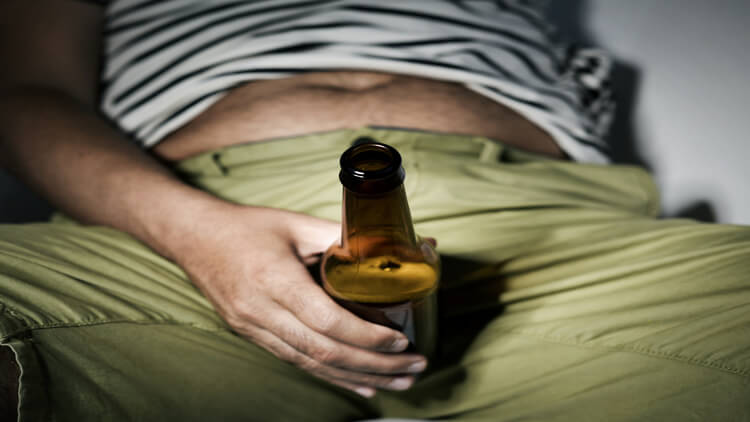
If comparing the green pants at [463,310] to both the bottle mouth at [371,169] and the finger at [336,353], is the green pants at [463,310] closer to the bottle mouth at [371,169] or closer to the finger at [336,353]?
the finger at [336,353]

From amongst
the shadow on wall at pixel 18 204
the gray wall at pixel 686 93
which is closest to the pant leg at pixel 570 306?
the gray wall at pixel 686 93

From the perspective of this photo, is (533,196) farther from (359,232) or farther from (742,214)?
(742,214)

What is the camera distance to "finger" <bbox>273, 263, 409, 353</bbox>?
44cm

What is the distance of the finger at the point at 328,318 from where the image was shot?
44 centimetres

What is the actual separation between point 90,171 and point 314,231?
1.09 ft

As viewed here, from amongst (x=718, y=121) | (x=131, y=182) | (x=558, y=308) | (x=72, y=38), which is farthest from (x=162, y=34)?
(x=718, y=121)

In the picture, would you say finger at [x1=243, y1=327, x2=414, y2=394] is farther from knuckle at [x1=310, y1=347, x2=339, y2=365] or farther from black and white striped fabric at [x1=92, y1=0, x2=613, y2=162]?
black and white striped fabric at [x1=92, y1=0, x2=613, y2=162]

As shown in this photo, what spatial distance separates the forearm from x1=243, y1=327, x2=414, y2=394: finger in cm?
16

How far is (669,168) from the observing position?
3.56ft

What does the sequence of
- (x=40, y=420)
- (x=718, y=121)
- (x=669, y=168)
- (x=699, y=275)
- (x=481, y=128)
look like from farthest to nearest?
(x=669, y=168)
(x=718, y=121)
(x=481, y=128)
(x=699, y=275)
(x=40, y=420)

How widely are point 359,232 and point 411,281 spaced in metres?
0.06

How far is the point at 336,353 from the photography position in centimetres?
47

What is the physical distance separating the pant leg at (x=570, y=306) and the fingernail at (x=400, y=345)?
104 mm

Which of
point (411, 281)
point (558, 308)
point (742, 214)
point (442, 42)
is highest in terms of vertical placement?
point (442, 42)
